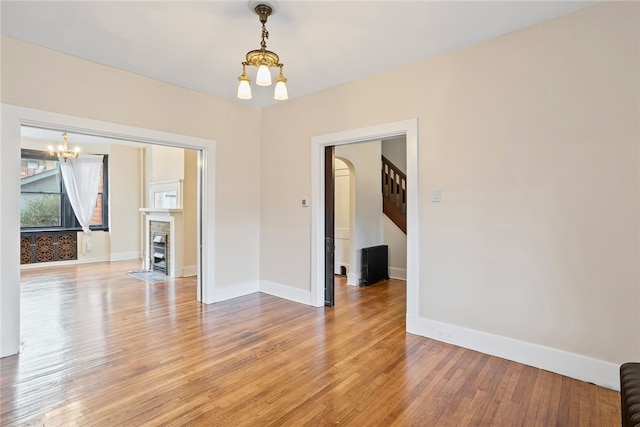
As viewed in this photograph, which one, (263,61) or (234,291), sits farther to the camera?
(234,291)

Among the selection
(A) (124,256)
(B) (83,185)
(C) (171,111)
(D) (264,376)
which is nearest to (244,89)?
(C) (171,111)

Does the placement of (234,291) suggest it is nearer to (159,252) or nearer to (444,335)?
(159,252)

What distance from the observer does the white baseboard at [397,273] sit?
5.66m

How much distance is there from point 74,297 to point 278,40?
177 inches

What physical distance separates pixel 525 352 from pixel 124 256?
8.36 meters

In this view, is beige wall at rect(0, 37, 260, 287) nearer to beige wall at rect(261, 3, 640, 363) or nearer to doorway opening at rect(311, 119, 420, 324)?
doorway opening at rect(311, 119, 420, 324)

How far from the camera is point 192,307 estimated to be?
405cm

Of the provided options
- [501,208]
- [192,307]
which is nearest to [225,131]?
[192,307]

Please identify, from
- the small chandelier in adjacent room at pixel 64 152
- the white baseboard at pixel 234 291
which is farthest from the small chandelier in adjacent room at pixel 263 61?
the small chandelier in adjacent room at pixel 64 152

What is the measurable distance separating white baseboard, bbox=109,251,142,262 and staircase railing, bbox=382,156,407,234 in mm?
6333

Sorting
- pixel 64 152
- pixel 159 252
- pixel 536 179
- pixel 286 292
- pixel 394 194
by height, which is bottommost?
pixel 286 292

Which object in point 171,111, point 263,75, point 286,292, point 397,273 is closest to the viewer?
point 263,75

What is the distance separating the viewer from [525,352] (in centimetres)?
260

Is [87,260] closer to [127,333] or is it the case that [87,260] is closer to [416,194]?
[127,333]
